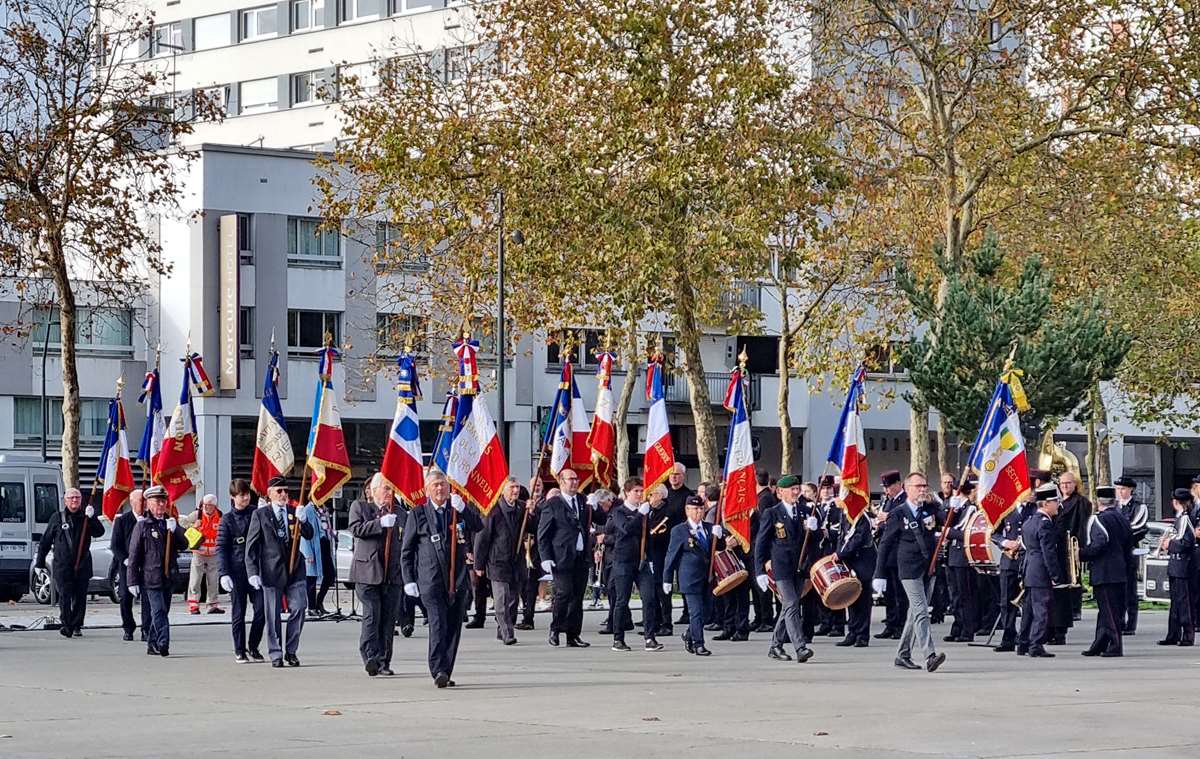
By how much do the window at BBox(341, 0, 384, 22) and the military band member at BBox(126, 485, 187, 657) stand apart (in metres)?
51.6

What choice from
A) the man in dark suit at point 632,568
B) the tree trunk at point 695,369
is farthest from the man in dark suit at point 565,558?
the tree trunk at point 695,369

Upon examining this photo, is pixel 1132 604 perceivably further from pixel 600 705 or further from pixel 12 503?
pixel 12 503

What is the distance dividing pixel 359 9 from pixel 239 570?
54.4m

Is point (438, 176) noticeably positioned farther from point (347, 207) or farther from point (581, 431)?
point (581, 431)

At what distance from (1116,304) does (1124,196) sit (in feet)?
21.0

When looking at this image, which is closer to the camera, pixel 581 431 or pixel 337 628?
pixel 337 628

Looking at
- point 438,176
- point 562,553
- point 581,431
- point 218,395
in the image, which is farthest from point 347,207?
point 218,395

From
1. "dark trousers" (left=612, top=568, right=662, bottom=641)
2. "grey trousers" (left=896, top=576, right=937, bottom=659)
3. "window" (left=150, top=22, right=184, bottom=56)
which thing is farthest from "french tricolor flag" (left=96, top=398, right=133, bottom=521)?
"window" (left=150, top=22, right=184, bottom=56)

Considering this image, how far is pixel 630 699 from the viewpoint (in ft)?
53.8

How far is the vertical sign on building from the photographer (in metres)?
55.2

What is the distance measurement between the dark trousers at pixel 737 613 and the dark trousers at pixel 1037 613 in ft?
11.7

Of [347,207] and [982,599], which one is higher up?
[347,207]

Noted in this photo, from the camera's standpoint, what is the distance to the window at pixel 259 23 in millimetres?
74875

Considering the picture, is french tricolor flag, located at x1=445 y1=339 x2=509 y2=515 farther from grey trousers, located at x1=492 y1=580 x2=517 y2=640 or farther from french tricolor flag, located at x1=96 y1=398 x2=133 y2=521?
french tricolor flag, located at x1=96 y1=398 x2=133 y2=521
